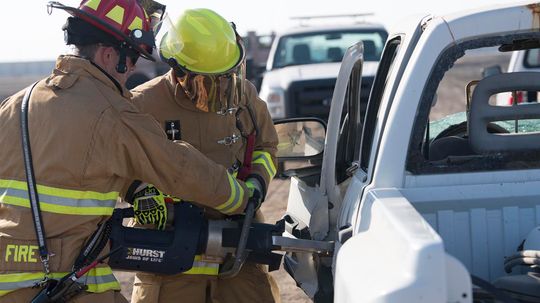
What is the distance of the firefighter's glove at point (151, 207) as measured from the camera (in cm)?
355

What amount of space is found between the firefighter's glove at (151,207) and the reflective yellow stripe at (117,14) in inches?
28.5

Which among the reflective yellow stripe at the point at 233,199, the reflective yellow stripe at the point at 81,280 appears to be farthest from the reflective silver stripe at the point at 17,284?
the reflective yellow stripe at the point at 233,199

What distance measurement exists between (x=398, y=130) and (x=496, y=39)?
20.5 inches

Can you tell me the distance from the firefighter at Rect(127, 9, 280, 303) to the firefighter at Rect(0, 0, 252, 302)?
0.51m

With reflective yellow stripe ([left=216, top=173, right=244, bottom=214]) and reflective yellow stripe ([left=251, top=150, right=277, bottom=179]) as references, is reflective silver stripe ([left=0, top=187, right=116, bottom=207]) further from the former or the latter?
reflective yellow stripe ([left=251, top=150, right=277, bottom=179])

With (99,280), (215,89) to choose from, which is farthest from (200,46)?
(99,280)

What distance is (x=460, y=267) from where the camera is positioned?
7.34 feet

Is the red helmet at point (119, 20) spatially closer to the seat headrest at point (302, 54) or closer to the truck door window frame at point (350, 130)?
the truck door window frame at point (350, 130)

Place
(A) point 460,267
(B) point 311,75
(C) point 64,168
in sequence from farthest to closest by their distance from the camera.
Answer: (B) point 311,75 < (C) point 64,168 < (A) point 460,267

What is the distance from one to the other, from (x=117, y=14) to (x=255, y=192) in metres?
1.02

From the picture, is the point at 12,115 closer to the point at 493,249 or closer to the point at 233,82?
the point at 233,82

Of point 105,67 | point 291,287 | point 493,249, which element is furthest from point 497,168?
point 291,287

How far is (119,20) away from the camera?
3.26 metres

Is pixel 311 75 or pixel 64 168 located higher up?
pixel 64 168
